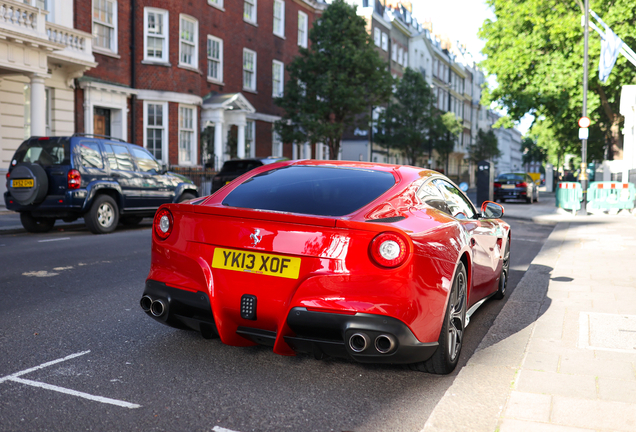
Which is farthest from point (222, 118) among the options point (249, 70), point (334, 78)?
point (334, 78)

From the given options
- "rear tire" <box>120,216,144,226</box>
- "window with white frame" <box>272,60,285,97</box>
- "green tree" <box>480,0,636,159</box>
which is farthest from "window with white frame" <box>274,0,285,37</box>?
"rear tire" <box>120,216,144,226</box>

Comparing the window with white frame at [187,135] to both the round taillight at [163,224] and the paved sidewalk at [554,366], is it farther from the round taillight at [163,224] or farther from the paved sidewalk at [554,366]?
the round taillight at [163,224]

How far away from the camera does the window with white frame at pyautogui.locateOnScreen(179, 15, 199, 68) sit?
2484 centimetres

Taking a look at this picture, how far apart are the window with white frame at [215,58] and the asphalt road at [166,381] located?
22.5m

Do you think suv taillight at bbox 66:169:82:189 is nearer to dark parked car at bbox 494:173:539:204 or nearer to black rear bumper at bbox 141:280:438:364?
black rear bumper at bbox 141:280:438:364

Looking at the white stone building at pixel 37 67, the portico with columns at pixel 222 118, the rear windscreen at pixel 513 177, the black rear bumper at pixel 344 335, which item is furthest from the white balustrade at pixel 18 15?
the rear windscreen at pixel 513 177

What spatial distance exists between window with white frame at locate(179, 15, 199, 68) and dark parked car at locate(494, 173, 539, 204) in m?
14.4

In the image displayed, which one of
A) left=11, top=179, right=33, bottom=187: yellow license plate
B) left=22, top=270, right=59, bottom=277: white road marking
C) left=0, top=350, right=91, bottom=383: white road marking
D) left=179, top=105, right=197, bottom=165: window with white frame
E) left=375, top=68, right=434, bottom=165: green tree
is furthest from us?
left=375, top=68, right=434, bottom=165: green tree

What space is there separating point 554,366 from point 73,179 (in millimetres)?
9943

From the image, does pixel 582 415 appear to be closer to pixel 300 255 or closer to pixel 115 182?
pixel 300 255

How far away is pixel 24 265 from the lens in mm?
7941

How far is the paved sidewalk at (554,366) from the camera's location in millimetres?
3098

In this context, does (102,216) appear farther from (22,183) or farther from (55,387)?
(55,387)

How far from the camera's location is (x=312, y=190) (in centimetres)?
424
